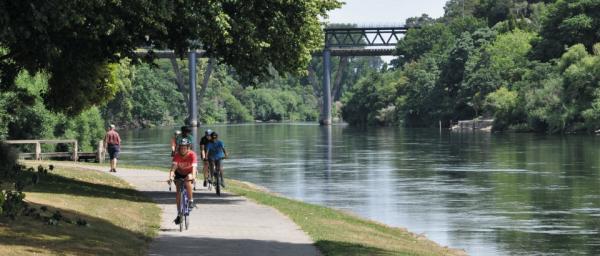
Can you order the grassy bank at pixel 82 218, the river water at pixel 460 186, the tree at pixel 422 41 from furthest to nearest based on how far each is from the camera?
the tree at pixel 422 41 < the river water at pixel 460 186 < the grassy bank at pixel 82 218

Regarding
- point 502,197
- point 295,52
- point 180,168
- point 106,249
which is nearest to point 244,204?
point 295,52

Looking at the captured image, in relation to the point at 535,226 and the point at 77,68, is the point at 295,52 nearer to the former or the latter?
the point at 77,68

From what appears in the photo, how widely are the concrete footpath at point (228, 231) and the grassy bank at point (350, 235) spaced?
358 millimetres

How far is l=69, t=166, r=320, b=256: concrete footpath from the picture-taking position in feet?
65.1

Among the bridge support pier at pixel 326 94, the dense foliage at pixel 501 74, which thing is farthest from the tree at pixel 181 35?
the bridge support pier at pixel 326 94

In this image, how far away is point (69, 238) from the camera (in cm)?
1884

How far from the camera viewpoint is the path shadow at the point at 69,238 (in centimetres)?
1750

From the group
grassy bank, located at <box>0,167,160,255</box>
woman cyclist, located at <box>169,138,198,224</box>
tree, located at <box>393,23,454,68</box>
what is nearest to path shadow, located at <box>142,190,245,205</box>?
grassy bank, located at <box>0,167,160,255</box>

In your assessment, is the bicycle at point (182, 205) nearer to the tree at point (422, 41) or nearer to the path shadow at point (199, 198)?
the path shadow at point (199, 198)

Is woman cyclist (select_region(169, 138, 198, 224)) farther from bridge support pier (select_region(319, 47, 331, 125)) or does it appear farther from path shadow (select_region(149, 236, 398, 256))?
bridge support pier (select_region(319, 47, 331, 125))

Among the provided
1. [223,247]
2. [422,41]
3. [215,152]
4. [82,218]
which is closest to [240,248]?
[223,247]

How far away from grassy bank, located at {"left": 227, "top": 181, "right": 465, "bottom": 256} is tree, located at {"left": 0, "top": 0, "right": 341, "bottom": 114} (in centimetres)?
420

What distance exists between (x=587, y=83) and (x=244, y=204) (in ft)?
272

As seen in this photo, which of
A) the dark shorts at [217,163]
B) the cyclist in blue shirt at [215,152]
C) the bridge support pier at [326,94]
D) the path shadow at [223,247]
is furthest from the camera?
the bridge support pier at [326,94]
